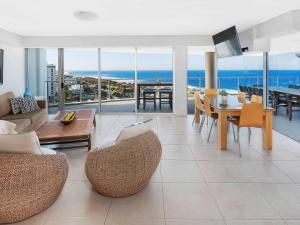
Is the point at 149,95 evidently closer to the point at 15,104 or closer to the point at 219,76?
the point at 219,76

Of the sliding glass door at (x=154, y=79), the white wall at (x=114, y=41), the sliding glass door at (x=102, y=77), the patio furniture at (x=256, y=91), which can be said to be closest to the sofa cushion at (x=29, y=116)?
the white wall at (x=114, y=41)

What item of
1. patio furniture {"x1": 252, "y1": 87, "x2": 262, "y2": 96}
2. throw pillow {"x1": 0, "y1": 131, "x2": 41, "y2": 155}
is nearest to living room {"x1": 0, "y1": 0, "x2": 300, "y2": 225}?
throw pillow {"x1": 0, "y1": 131, "x2": 41, "y2": 155}

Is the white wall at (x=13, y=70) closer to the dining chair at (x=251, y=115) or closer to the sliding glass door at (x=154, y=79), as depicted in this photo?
the sliding glass door at (x=154, y=79)

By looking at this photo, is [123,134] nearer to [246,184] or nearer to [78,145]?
[246,184]

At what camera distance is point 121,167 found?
8.71 feet

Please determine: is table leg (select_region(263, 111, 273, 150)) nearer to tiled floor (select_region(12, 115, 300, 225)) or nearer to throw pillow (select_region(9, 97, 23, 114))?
tiled floor (select_region(12, 115, 300, 225))

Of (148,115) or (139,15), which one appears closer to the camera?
(139,15)

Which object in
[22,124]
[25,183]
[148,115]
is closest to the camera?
[25,183]

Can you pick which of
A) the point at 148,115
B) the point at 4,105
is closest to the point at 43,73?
the point at 4,105

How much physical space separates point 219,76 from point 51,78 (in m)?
5.20

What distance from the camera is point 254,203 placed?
267 cm

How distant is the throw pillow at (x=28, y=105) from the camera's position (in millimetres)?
5924

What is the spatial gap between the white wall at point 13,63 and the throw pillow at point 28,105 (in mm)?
998

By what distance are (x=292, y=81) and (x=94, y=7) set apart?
15.2 feet
